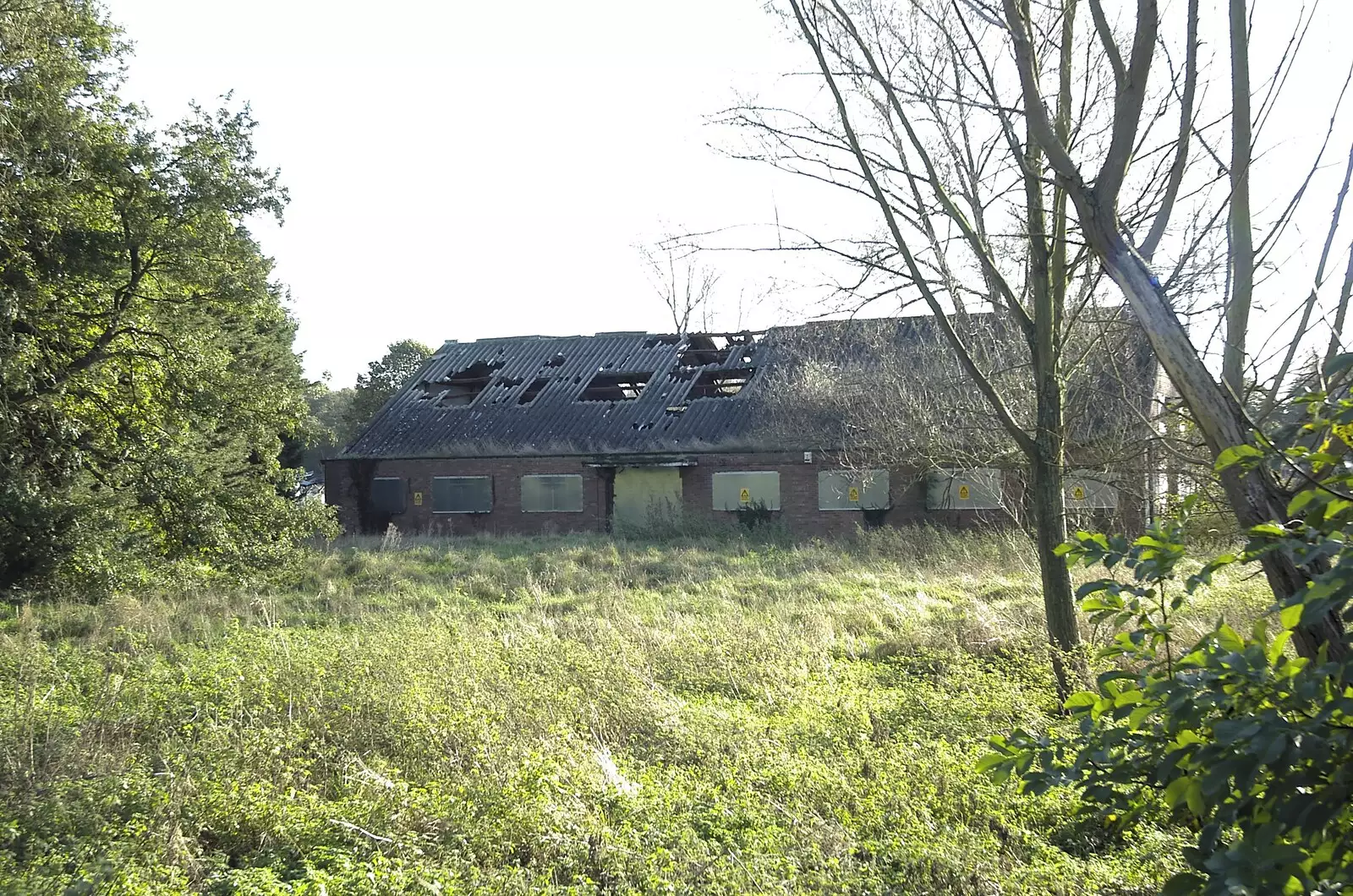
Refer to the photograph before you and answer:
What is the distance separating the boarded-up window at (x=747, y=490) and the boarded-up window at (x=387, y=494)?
9.82 meters

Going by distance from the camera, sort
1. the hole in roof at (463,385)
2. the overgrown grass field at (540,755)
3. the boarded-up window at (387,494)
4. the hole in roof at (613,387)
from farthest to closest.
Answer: the hole in roof at (463,385)
the hole in roof at (613,387)
the boarded-up window at (387,494)
the overgrown grass field at (540,755)

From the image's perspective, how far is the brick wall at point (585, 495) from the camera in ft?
79.9

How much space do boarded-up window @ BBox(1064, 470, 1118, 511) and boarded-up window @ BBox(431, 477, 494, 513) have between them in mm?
16269

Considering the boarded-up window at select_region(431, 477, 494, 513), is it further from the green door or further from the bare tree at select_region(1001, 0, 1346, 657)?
the bare tree at select_region(1001, 0, 1346, 657)

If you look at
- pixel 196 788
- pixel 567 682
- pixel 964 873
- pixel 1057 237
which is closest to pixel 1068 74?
pixel 1057 237

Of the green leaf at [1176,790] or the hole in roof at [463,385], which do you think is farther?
the hole in roof at [463,385]

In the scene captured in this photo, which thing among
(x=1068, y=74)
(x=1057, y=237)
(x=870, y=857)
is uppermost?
(x=1068, y=74)

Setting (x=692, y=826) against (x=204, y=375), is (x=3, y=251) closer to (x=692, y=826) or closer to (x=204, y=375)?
(x=204, y=375)

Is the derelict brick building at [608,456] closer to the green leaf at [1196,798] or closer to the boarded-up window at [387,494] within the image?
the boarded-up window at [387,494]

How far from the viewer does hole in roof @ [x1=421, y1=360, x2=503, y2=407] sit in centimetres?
3189

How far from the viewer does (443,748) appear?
240 inches

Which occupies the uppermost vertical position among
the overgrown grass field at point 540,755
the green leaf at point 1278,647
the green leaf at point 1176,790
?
the green leaf at point 1278,647

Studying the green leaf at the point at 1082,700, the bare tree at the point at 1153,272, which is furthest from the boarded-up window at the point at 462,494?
the green leaf at the point at 1082,700

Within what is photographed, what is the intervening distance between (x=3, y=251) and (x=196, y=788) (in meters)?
9.64
